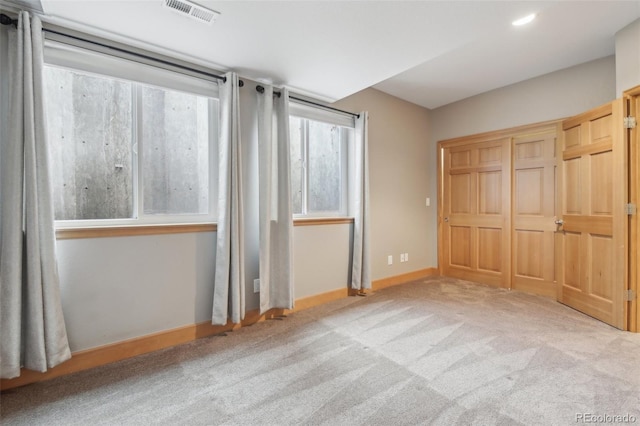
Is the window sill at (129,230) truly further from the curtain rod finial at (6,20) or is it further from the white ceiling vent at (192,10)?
the white ceiling vent at (192,10)

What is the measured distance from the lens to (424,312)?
3064mm

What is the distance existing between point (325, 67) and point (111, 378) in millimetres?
2795

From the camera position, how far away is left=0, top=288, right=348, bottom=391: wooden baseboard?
188 cm

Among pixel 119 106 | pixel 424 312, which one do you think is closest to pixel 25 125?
pixel 119 106

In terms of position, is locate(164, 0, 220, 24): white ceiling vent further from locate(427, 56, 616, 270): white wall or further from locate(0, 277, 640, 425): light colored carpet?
locate(427, 56, 616, 270): white wall

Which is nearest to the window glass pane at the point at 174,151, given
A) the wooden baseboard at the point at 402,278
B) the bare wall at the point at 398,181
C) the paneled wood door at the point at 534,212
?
the bare wall at the point at 398,181

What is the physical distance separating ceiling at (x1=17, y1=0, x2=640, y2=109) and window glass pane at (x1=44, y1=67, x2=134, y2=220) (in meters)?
0.39

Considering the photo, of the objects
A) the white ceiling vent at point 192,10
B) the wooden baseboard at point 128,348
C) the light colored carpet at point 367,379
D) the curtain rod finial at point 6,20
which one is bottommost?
the light colored carpet at point 367,379

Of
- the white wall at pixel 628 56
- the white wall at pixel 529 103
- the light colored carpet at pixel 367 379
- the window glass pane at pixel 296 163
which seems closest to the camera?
the light colored carpet at pixel 367 379

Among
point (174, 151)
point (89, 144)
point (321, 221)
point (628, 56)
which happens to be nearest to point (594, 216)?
point (628, 56)

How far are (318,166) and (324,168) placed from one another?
99mm

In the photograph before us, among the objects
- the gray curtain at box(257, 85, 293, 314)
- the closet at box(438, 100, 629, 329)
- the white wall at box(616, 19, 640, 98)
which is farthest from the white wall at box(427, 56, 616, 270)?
the gray curtain at box(257, 85, 293, 314)

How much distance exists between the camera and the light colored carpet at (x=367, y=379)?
62.0 inches

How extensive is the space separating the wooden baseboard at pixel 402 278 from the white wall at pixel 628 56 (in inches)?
117
